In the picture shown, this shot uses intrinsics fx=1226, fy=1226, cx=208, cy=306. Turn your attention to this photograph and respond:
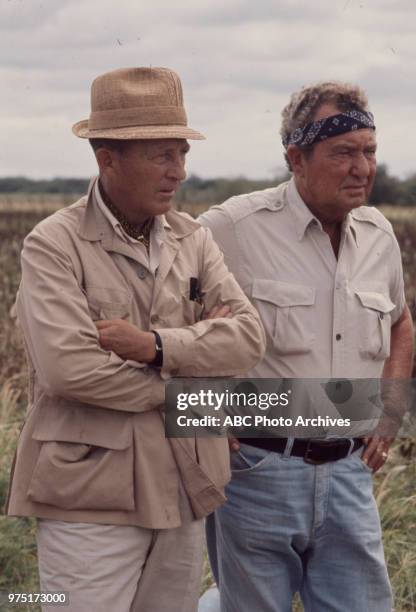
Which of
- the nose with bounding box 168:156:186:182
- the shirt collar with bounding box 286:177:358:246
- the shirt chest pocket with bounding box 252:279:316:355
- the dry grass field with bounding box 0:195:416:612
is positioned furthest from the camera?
the dry grass field with bounding box 0:195:416:612

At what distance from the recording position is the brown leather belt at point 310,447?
166 inches

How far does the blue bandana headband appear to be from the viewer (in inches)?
168

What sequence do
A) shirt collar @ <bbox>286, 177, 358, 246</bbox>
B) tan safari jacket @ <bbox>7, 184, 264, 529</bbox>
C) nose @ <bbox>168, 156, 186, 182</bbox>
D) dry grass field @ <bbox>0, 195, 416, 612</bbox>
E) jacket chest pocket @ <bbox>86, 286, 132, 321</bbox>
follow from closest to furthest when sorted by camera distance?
tan safari jacket @ <bbox>7, 184, 264, 529</bbox>, jacket chest pocket @ <bbox>86, 286, 132, 321</bbox>, nose @ <bbox>168, 156, 186, 182</bbox>, shirt collar @ <bbox>286, 177, 358, 246</bbox>, dry grass field @ <bbox>0, 195, 416, 612</bbox>

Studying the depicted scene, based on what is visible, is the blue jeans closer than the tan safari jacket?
No

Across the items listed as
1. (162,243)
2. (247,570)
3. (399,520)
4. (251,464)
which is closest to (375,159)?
(162,243)

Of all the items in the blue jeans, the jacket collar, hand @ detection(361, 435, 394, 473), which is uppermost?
the jacket collar

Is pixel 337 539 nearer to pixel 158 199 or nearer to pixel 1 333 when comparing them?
pixel 158 199

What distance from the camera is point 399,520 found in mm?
6766

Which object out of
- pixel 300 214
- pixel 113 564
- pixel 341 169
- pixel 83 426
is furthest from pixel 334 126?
pixel 113 564

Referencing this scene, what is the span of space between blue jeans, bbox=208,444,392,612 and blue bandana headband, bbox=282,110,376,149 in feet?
3.64

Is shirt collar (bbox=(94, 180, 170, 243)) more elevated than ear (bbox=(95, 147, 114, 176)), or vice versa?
ear (bbox=(95, 147, 114, 176))

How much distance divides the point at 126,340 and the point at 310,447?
2.81 ft

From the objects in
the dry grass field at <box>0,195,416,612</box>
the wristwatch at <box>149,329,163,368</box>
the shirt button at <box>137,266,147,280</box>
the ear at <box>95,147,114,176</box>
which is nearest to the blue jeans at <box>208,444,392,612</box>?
the wristwatch at <box>149,329,163,368</box>

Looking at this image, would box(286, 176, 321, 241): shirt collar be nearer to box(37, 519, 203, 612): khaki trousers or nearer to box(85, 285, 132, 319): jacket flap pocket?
box(85, 285, 132, 319): jacket flap pocket
